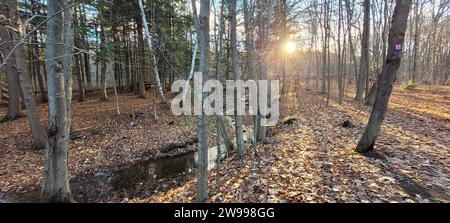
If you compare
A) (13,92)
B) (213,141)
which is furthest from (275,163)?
(13,92)

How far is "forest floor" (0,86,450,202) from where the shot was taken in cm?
406

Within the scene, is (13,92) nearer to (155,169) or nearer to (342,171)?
(155,169)

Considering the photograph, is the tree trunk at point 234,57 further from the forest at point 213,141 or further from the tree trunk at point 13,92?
the tree trunk at point 13,92

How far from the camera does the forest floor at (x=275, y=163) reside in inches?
160

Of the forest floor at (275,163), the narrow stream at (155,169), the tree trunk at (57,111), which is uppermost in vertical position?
the tree trunk at (57,111)

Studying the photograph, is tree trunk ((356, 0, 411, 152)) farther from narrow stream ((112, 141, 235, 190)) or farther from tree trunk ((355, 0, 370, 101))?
tree trunk ((355, 0, 370, 101))

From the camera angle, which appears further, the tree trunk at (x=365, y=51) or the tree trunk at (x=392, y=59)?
the tree trunk at (x=365, y=51)

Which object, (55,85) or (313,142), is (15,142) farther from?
(313,142)

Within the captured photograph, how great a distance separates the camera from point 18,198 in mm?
5516

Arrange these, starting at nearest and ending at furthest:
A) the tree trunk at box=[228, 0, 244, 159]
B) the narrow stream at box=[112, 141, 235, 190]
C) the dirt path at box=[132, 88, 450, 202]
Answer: the dirt path at box=[132, 88, 450, 202] < the tree trunk at box=[228, 0, 244, 159] < the narrow stream at box=[112, 141, 235, 190]

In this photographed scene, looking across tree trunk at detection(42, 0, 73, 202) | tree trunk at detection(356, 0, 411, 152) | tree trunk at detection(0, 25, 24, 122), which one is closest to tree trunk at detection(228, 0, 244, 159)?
tree trunk at detection(356, 0, 411, 152)

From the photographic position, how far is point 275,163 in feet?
19.2

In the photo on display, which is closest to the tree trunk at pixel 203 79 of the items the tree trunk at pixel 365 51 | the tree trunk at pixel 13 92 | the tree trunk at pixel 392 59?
the tree trunk at pixel 392 59

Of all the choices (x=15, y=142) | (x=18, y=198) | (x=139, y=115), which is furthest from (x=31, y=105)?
(x=139, y=115)
